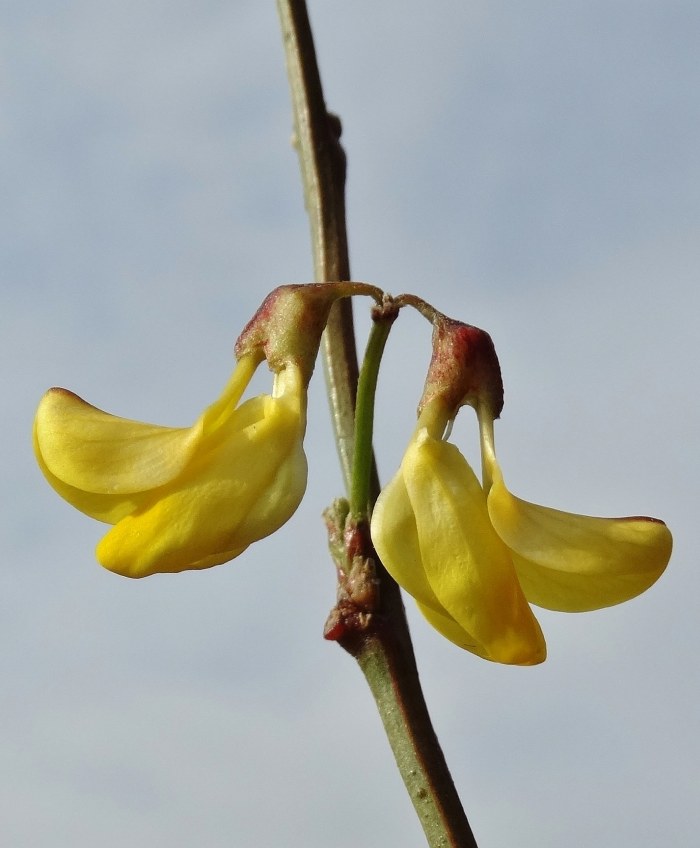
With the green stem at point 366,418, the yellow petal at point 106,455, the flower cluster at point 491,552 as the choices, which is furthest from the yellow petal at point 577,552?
the yellow petal at point 106,455

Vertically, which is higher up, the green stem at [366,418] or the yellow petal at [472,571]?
the green stem at [366,418]

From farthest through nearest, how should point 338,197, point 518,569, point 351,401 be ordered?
point 338,197 < point 351,401 < point 518,569

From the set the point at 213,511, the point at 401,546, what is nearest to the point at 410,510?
the point at 401,546

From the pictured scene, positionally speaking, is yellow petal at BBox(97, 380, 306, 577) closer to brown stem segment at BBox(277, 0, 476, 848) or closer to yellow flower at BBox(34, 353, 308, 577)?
yellow flower at BBox(34, 353, 308, 577)

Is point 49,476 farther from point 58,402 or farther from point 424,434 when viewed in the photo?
point 424,434

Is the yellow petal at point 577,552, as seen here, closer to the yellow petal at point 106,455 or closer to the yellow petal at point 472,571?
the yellow petal at point 472,571

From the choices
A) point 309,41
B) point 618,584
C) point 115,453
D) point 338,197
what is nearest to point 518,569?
point 618,584
